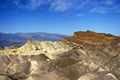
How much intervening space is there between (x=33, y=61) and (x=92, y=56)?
5.44 meters

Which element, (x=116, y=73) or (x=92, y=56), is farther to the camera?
(x=92, y=56)

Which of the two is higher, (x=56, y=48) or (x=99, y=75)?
(x=56, y=48)

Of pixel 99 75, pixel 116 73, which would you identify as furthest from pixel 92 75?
pixel 116 73

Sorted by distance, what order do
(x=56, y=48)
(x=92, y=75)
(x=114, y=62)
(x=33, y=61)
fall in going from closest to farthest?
(x=92, y=75) < (x=114, y=62) < (x=33, y=61) < (x=56, y=48)

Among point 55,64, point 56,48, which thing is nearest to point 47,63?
point 55,64

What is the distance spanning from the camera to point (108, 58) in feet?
73.9

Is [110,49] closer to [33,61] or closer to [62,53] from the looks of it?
[62,53]

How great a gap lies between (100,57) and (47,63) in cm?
474

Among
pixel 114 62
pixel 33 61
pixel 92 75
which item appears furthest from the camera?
pixel 33 61

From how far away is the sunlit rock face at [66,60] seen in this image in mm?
20973

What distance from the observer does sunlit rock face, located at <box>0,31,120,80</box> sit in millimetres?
20973

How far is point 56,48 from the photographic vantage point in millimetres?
25609

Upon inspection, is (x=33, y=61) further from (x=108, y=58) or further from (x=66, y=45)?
(x=108, y=58)

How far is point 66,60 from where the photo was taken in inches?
924
